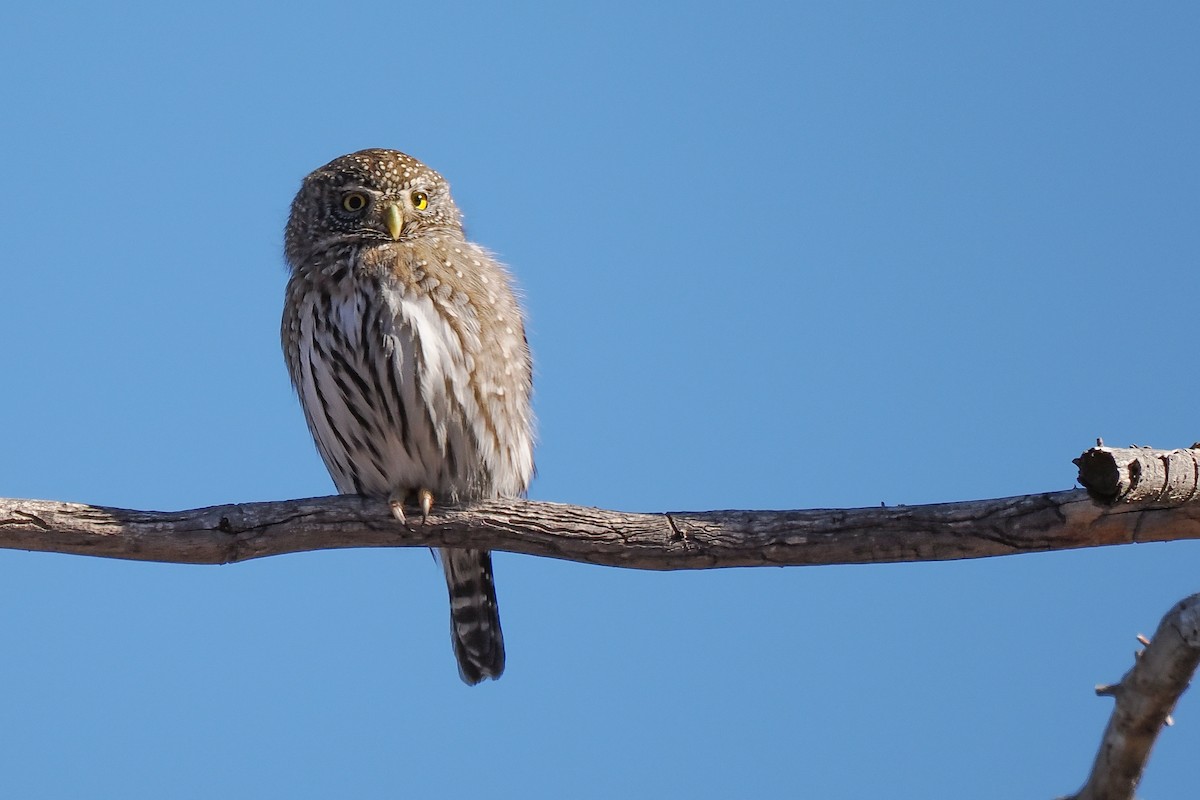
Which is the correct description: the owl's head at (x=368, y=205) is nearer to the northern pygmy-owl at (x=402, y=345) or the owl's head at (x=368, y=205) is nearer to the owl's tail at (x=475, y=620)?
the northern pygmy-owl at (x=402, y=345)

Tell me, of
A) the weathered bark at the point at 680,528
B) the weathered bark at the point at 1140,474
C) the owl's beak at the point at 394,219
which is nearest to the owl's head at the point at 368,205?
the owl's beak at the point at 394,219

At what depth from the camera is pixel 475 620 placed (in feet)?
18.4

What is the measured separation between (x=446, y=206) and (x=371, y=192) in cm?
35

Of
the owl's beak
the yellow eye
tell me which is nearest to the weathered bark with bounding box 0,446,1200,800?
the owl's beak

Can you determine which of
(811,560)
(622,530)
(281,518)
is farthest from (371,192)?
(811,560)

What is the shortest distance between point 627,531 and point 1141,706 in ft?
5.75

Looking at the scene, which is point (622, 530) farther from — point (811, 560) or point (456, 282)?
point (456, 282)

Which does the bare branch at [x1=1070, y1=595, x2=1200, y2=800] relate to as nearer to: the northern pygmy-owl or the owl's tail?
the northern pygmy-owl

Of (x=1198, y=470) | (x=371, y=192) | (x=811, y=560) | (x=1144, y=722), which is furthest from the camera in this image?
(x=371, y=192)

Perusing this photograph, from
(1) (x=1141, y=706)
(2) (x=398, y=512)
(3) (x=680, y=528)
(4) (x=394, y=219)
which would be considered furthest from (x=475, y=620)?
(1) (x=1141, y=706)

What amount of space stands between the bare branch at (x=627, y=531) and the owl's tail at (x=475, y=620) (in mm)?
948

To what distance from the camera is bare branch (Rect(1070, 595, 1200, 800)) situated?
314 centimetres

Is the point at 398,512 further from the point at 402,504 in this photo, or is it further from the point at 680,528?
the point at 680,528

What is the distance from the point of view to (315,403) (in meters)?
5.15
